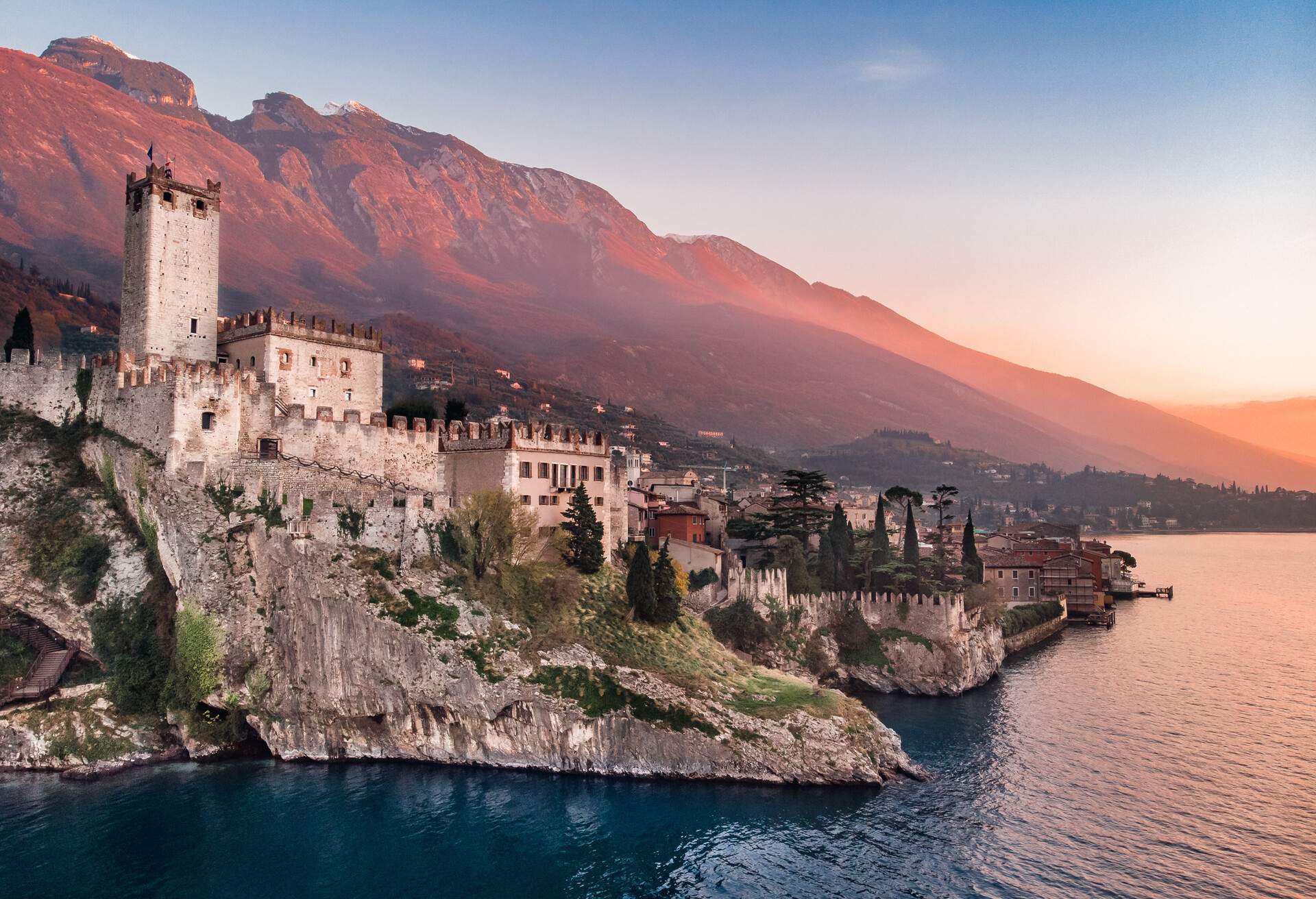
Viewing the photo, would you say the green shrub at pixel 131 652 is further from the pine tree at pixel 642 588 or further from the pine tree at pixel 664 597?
the pine tree at pixel 664 597

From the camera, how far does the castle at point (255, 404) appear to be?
49.2m

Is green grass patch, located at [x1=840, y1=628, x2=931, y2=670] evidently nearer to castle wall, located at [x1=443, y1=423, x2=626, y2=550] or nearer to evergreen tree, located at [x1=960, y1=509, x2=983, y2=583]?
evergreen tree, located at [x1=960, y1=509, x2=983, y2=583]

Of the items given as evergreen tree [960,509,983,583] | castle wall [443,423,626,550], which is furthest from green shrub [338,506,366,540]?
evergreen tree [960,509,983,583]

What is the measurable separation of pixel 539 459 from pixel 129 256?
2834 centimetres

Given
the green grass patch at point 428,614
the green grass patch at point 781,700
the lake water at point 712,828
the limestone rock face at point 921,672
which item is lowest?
the lake water at point 712,828

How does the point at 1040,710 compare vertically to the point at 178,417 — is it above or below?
below

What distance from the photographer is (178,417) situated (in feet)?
157

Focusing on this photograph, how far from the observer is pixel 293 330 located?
56.1 metres

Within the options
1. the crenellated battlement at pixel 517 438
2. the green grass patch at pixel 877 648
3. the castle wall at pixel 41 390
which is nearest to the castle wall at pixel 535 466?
the crenellated battlement at pixel 517 438

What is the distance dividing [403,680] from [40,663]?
1809 centimetres

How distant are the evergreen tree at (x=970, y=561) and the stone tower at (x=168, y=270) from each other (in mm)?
64774

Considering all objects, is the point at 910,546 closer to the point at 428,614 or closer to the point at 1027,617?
the point at 1027,617

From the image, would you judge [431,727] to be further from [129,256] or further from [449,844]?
[129,256]

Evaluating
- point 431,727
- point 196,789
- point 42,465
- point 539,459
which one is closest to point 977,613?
point 539,459
